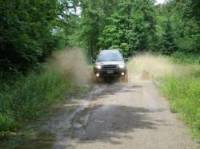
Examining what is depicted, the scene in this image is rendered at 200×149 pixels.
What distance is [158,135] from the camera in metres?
10.6

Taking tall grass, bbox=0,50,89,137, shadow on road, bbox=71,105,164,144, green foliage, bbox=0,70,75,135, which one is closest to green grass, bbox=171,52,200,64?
tall grass, bbox=0,50,89,137

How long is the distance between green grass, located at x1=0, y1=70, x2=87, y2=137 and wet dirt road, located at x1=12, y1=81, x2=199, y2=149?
2.59 feet

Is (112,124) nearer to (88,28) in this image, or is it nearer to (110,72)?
(110,72)

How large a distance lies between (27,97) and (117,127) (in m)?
4.30

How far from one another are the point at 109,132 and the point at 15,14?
7.12 m

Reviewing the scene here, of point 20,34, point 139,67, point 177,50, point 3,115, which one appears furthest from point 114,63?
point 177,50

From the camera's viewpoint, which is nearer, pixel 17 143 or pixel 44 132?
pixel 17 143

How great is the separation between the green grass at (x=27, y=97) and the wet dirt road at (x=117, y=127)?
2.59 feet

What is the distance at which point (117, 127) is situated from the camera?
1169cm

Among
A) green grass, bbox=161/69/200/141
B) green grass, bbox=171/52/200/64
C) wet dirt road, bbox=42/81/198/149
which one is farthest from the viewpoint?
green grass, bbox=171/52/200/64

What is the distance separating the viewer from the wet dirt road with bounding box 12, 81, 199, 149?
9820 millimetres

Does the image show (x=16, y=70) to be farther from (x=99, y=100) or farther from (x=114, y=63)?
(x=114, y=63)

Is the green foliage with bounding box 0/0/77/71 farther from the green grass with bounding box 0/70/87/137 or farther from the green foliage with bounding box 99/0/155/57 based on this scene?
the green foliage with bounding box 99/0/155/57

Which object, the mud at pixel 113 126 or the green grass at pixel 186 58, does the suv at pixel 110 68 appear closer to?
the mud at pixel 113 126
